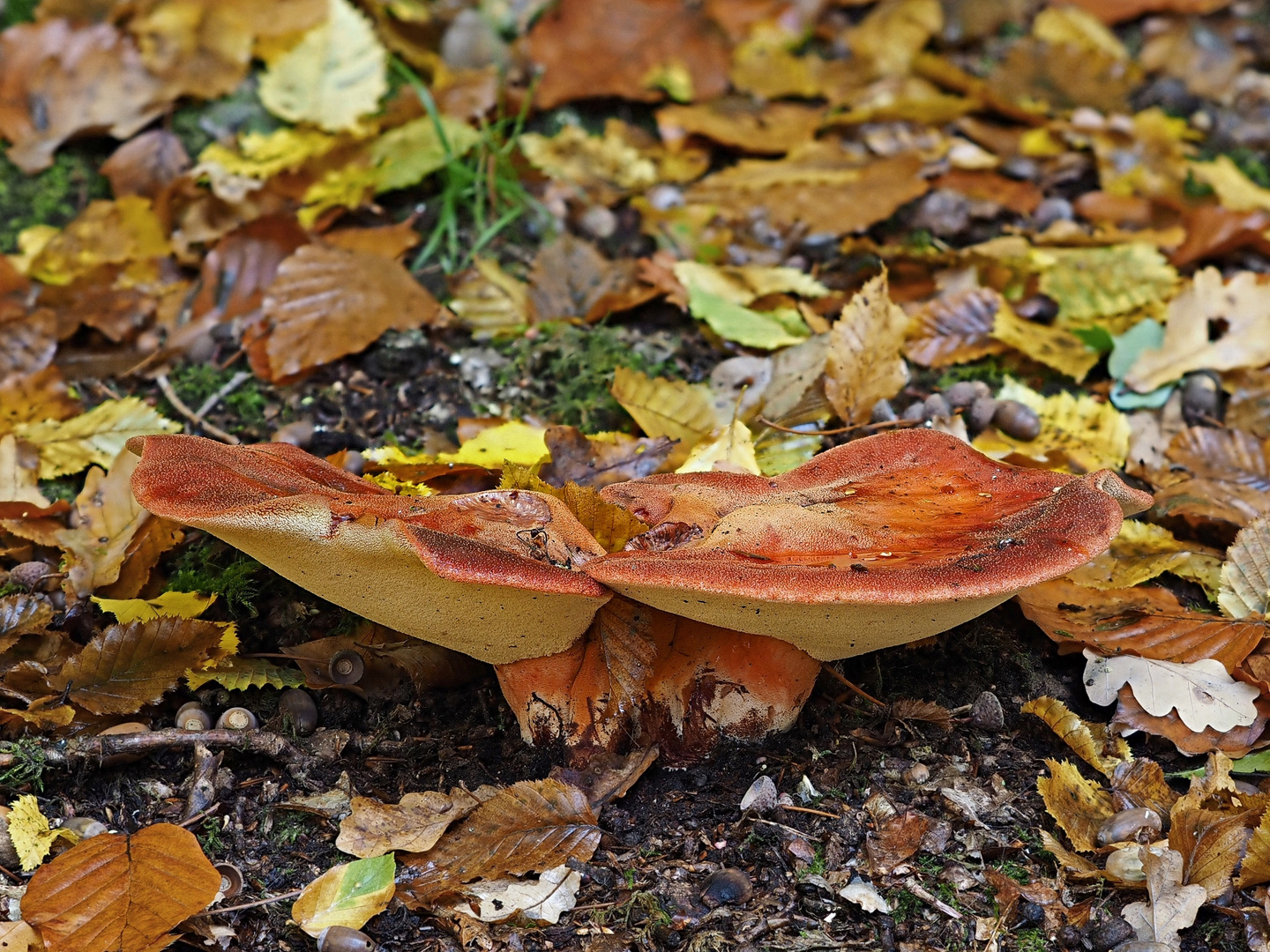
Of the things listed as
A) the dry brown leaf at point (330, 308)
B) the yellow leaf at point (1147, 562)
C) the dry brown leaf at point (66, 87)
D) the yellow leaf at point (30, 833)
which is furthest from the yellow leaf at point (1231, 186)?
the yellow leaf at point (30, 833)

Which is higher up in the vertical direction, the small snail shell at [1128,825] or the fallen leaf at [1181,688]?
the small snail shell at [1128,825]

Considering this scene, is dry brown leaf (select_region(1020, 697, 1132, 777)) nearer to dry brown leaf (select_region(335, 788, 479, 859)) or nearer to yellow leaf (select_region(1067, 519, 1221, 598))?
yellow leaf (select_region(1067, 519, 1221, 598))

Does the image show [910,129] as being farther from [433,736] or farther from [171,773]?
[171,773]

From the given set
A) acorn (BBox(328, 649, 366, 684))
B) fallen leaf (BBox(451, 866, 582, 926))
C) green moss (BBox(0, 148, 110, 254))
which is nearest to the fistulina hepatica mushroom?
fallen leaf (BBox(451, 866, 582, 926))

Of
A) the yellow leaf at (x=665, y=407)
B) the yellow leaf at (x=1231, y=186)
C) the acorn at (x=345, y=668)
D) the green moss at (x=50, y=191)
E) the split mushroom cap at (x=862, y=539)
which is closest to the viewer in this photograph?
the split mushroom cap at (x=862, y=539)

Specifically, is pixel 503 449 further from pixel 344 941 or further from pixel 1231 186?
pixel 1231 186

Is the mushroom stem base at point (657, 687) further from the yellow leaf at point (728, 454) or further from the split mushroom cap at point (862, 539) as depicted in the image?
the yellow leaf at point (728, 454)

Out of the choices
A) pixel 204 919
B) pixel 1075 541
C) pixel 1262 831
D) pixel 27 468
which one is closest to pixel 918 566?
pixel 1075 541
